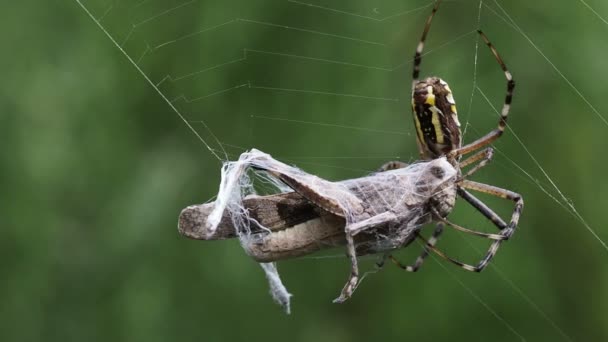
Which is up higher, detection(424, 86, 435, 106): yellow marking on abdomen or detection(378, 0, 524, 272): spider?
detection(424, 86, 435, 106): yellow marking on abdomen

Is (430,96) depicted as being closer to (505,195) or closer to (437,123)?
(437,123)

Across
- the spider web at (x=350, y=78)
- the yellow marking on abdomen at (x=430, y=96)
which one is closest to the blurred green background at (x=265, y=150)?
the spider web at (x=350, y=78)

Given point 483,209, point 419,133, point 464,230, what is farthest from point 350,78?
point 464,230

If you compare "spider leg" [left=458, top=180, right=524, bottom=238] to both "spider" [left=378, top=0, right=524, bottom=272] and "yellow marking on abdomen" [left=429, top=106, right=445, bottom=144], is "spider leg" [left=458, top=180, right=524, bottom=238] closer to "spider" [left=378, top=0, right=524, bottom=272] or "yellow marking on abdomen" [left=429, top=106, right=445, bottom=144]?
"spider" [left=378, top=0, right=524, bottom=272]

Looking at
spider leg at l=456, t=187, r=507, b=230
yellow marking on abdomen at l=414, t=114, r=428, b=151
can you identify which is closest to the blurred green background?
spider leg at l=456, t=187, r=507, b=230

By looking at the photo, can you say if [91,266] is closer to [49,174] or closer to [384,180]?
[49,174]

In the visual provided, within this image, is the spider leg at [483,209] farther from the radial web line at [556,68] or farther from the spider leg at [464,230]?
the radial web line at [556,68]
